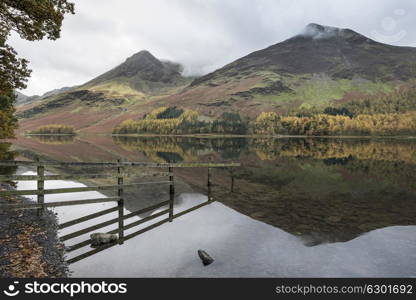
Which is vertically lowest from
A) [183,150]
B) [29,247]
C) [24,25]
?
[183,150]

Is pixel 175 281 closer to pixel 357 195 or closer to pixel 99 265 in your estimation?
pixel 99 265

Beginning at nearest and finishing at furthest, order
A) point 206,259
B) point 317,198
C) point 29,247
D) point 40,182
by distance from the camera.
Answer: point 29,247 → point 206,259 → point 40,182 → point 317,198

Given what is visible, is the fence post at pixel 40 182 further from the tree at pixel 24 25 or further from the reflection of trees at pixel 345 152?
the reflection of trees at pixel 345 152

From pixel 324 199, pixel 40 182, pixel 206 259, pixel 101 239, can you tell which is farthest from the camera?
pixel 324 199

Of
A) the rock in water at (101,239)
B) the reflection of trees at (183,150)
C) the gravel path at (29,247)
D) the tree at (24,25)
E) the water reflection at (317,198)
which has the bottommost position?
the water reflection at (317,198)

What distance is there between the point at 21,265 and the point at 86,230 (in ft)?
18.1

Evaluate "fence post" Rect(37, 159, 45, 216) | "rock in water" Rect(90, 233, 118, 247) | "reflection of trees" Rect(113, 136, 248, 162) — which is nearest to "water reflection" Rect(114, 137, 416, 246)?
"rock in water" Rect(90, 233, 118, 247)

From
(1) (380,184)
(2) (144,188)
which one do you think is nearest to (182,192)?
(2) (144,188)

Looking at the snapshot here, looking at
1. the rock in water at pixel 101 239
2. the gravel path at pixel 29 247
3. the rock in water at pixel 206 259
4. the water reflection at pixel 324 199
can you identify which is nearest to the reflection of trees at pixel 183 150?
the water reflection at pixel 324 199

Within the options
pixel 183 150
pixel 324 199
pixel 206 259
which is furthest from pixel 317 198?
pixel 183 150

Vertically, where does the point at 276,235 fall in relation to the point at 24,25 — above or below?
below

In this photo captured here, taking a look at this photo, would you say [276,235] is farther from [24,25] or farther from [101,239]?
[24,25]

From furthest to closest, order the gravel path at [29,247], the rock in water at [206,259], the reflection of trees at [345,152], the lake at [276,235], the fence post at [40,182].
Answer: the reflection of trees at [345,152] < the fence post at [40,182] < the rock in water at [206,259] < the lake at [276,235] < the gravel path at [29,247]

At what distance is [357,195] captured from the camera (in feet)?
89.7
